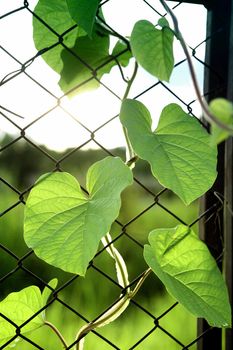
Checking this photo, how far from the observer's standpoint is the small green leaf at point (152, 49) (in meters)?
0.75

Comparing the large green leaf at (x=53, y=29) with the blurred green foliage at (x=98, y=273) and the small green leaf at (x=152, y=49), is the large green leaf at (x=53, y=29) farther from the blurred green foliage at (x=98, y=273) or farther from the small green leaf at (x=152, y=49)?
the blurred green foliage at (x=98, y=273)

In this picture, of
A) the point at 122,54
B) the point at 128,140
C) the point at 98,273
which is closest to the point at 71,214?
the point at 128,140

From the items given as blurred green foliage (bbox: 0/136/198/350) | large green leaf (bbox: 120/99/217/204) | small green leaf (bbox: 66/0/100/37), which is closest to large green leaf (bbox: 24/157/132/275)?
large green leaf (bbox: 120/99/217/204)

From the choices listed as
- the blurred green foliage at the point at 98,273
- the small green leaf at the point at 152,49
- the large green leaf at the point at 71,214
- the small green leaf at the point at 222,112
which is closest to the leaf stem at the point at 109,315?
the large green leaf at the point at 71,214

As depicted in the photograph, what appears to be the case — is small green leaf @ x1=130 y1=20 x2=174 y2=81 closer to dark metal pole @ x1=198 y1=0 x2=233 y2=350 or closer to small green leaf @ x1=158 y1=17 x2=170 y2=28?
small green leaf @ x1=158 y1=17 x2=170 y2=28

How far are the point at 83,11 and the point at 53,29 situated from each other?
0.07m

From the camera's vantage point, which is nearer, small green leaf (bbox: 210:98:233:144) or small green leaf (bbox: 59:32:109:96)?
small green leaf (bbox: 210:98:233:144)

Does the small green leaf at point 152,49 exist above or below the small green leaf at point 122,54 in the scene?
below

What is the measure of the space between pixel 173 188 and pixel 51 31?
262 mm

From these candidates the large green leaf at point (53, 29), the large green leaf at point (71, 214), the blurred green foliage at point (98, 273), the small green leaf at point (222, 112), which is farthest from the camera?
the blurred green foliage at point (98, 273)

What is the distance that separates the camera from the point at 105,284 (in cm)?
241

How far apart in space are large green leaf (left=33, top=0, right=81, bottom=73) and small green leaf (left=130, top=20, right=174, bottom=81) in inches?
4.6

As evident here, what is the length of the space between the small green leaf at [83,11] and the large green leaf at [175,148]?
11 centimetres

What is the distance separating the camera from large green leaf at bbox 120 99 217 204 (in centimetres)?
76
